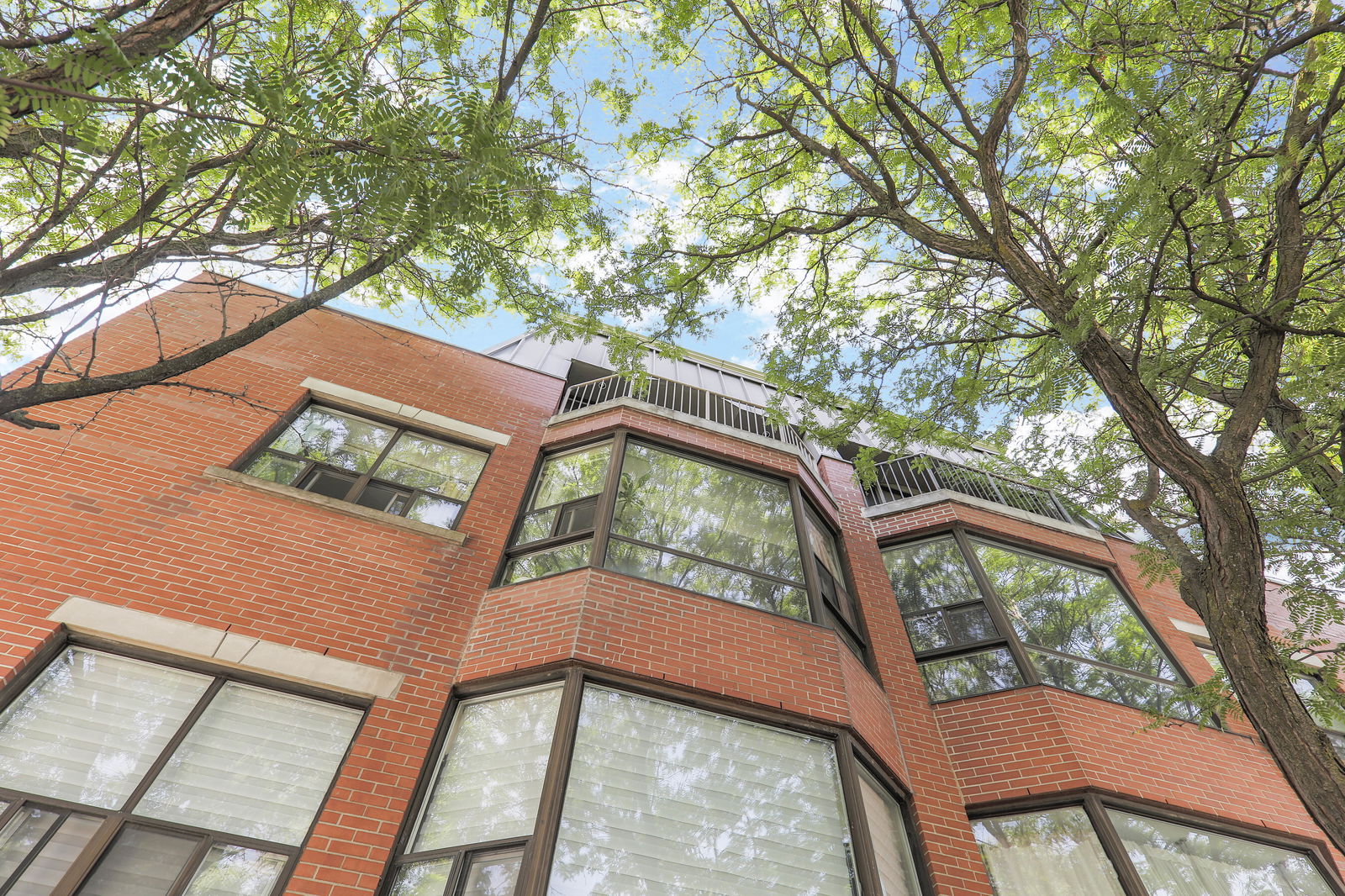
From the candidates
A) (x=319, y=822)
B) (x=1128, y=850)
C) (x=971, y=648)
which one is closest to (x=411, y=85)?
(x=319, y=822)

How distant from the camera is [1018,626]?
8234 mm

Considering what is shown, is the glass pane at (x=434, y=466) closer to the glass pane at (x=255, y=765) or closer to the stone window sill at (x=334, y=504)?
the stone window sill at (x=334, y=504)

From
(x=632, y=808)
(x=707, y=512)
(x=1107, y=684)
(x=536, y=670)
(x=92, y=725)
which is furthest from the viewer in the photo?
(x=707, y=512)

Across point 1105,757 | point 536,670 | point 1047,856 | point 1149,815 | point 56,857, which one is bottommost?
point 56,857

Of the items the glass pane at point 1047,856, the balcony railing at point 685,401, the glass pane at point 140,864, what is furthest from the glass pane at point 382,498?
the glass pane at point 1047,856

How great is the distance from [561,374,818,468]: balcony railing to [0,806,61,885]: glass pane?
671 cm

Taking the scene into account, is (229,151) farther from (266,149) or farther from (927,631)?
(927,631)

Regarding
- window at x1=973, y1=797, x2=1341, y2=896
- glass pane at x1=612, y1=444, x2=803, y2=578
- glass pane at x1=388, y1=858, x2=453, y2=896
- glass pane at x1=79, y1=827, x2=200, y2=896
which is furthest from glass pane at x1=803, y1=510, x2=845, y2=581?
glass pane at x1=79, y1=827, x2=200, y2=896

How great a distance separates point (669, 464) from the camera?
8359mm

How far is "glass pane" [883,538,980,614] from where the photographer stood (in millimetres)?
8820

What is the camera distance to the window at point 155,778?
14.2ft

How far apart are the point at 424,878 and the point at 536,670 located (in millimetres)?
1627

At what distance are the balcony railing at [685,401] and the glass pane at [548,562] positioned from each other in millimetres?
3105

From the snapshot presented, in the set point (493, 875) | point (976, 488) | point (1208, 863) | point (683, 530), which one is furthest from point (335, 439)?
point (1208, 863)
